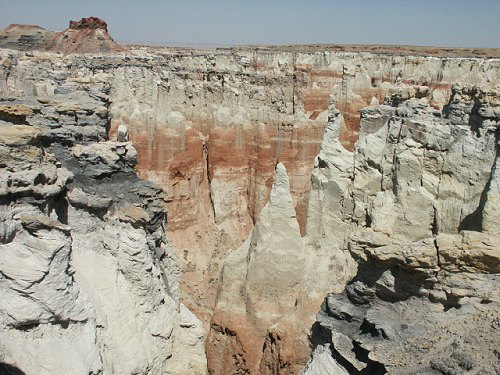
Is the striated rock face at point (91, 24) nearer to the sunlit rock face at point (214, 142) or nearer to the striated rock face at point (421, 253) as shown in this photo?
the sunlit rock face at point (214, 142)

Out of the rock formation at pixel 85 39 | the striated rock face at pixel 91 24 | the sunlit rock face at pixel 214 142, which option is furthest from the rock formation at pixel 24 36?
the sunlit rock face at pixel 214 142

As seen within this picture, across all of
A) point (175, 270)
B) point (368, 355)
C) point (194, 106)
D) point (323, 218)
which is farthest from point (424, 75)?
point (368, 355)

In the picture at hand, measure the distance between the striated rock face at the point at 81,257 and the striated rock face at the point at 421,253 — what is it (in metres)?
2.24

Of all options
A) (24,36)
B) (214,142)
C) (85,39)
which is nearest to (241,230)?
(214,142)

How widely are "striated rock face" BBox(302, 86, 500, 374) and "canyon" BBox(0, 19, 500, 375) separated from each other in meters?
0.02

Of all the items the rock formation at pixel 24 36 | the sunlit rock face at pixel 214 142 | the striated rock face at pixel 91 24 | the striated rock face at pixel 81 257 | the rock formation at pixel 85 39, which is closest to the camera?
the striated rock face at pixel 81 257

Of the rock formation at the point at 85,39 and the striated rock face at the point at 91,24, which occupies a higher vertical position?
the striated rock face at the point at 91,24

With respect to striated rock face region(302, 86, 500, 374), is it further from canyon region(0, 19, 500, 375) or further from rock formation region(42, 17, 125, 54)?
Result: rock formation region(42, 17, 125, 54)

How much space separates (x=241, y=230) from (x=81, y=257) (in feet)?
23.8

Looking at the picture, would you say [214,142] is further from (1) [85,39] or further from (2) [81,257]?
(1) [85,39]

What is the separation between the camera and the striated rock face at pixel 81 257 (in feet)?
15.6

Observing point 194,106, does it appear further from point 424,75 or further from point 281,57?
point 281,57

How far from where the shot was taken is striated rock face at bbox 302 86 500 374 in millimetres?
3961

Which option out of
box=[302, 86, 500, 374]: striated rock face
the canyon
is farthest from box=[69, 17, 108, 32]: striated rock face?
box=[302, 86, 500, 374]: striated rock face
